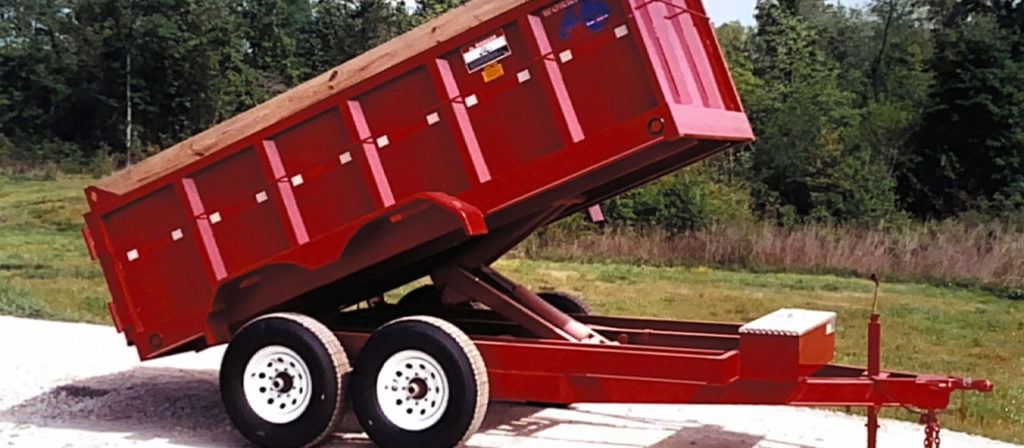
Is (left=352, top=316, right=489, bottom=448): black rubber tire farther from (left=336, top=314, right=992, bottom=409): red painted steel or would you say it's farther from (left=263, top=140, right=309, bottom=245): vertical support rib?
(left=263, top=140, right=309, bottom=245): vertical support rib

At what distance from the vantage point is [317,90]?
26.7 feet

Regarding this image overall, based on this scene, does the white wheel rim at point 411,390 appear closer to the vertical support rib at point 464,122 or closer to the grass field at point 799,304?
the vertical support rib at point 464,122

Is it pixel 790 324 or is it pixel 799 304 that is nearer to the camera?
pixel 790 324

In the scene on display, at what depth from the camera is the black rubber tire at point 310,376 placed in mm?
7984

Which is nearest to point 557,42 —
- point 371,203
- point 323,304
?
point 371,203

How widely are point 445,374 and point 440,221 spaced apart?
995 mm

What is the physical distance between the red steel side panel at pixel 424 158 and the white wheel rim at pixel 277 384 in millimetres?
516

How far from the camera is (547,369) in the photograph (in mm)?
7805

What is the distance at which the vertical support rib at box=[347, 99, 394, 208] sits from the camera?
7938mm

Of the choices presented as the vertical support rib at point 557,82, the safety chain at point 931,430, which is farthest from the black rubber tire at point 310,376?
the safety chain at point 931,430

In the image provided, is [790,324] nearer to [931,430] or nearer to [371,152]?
[931,430]

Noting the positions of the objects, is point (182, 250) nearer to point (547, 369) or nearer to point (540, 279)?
point (547, 369)

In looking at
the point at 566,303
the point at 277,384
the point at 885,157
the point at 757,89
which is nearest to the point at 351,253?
the point at 277,384

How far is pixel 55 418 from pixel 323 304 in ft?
7.50
